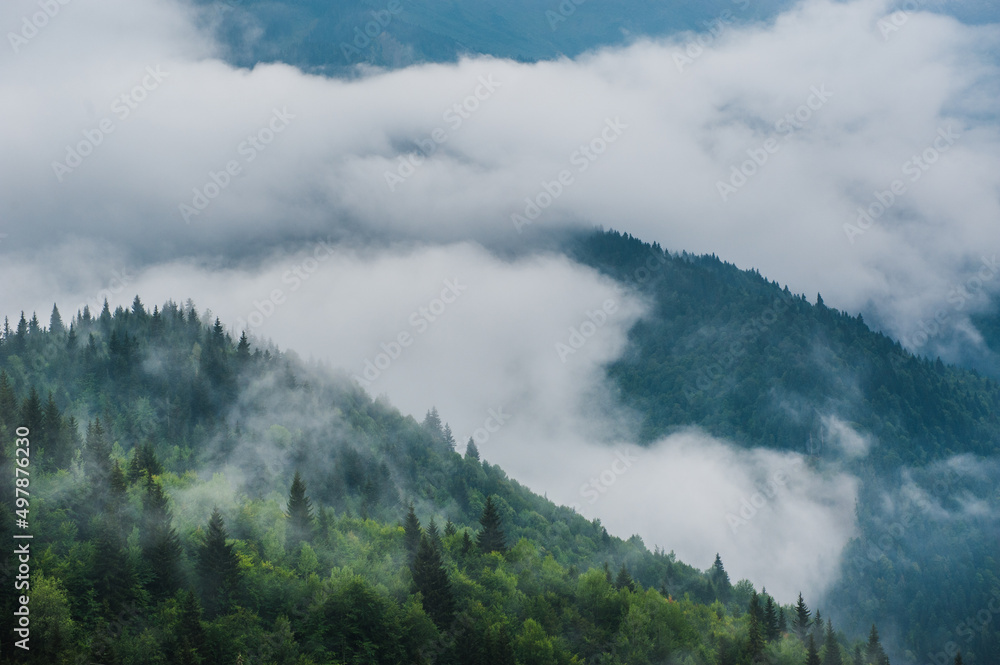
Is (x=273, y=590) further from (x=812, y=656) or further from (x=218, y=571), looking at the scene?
(x=812, y=656)

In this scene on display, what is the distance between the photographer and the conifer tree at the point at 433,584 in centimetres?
15800

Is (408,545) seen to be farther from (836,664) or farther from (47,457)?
(836,664)

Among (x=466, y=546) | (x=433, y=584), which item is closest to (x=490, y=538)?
(x=466, y=546)

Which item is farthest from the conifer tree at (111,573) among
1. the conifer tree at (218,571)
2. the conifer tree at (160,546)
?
the conifer tree at (218,571)

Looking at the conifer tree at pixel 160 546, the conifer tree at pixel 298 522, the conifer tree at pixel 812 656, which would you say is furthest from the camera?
the conifer tree at pixel 812 656

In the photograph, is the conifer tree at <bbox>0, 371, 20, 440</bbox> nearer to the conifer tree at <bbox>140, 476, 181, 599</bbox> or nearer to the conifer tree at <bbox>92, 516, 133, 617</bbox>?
the conifer tree at <bbox>140, 476, 181, 599</bbox>

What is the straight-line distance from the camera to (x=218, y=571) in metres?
147

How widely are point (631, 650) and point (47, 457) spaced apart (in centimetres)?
9393

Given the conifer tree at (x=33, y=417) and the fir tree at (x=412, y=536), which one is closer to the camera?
the conifer tree at (x=33, y=417)

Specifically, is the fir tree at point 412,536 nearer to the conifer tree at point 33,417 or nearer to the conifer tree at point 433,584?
the conifer tree at point 433,584

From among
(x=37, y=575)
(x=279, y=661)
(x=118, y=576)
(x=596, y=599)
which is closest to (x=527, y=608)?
(x=596, y=599)

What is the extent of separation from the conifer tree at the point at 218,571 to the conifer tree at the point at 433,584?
26.7 meters

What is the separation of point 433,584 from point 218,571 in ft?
102

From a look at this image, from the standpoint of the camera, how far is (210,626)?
444ft
